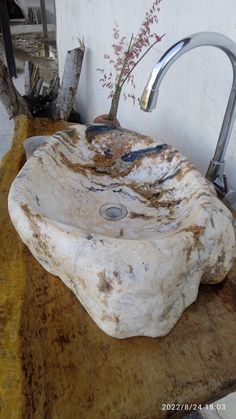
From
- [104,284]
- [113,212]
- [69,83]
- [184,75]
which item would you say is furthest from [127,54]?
[104,284]

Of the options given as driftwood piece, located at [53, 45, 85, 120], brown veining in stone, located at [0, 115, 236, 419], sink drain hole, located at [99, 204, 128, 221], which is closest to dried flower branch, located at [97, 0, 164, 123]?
driftwood piece, located at [53, 45, 85, 120]

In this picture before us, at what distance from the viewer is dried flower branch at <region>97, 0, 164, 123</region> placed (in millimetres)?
884

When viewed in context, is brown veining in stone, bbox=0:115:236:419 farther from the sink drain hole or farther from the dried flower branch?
the dried flower branch

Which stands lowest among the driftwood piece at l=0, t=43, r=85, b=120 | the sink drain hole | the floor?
the floor

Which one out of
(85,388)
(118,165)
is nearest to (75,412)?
(85,388)

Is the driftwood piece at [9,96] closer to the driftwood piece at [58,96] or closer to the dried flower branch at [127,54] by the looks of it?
the driftwood piece at [58,96]

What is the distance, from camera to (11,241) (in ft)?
2.16

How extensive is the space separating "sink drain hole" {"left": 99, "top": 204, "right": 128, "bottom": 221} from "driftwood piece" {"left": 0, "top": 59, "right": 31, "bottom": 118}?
67 centimetres

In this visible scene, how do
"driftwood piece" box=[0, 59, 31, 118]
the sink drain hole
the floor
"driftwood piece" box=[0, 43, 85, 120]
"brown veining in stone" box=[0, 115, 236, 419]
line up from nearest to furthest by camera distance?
"brown veining in stone" box=[0, 115, 236, 419], the sink drain hole, the floor, "driftwood piece" box=[0, 59, 31, 118], "driftwood piece" box=[0, 43, 85, 120]

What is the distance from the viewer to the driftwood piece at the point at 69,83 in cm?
130

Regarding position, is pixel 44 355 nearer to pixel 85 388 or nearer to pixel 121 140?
pixel 85 388

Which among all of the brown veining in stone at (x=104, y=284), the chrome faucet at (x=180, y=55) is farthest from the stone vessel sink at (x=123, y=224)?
the chrome faucet at (x=180, y=55)

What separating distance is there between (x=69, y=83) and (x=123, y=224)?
888mm

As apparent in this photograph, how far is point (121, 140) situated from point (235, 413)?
0.72 metres
